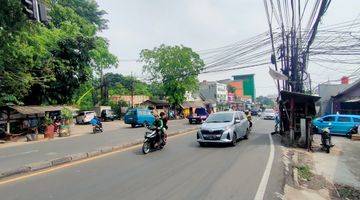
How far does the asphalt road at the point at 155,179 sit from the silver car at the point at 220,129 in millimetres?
2831

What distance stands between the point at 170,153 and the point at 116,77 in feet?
253

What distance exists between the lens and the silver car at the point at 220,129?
1648 centimetres

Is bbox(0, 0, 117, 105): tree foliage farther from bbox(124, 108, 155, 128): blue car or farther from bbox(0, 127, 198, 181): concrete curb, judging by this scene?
bbox(0, 127, 198, 181): concrete curb

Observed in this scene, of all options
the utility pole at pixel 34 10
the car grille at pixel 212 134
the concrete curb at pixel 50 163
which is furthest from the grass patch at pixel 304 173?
the utility pole at pixel 34 10

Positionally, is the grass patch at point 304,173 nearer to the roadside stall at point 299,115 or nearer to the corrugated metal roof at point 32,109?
the roadside stall at point 299,115

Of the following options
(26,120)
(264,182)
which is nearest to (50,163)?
(264,182)

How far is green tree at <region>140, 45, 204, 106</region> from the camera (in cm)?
6319

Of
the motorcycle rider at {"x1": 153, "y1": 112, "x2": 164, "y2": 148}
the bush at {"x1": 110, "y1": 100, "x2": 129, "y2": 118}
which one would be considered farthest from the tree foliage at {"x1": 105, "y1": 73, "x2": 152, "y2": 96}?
the motorcycle rider at {"x1": 153, "y1": 112, "x2": 164, "y2": 148}

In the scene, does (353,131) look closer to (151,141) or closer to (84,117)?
(151,141)

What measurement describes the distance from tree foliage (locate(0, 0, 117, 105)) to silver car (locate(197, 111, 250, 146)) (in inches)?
350

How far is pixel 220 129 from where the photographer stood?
1642 cm

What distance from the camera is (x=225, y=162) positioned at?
12.3 m

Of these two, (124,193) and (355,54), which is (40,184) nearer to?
(124,193)

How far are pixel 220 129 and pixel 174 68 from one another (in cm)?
4736
